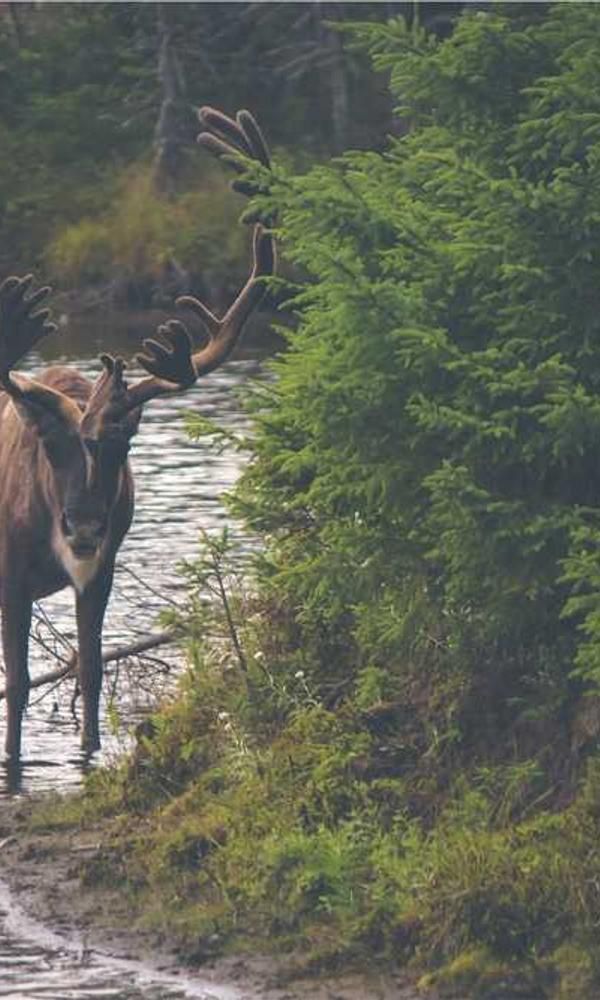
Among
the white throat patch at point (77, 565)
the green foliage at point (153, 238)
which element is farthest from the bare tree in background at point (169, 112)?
the white throat patch at point (77, 565)

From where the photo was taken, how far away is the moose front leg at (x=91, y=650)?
12.6 metres

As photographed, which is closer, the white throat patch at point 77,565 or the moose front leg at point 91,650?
the white throat patch at point 77,565

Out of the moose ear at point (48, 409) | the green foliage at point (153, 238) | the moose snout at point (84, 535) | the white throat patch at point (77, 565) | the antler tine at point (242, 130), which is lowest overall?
the green foliage at point (153, 238)

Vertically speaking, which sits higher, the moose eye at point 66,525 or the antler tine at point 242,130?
the antler tine at point 242,130

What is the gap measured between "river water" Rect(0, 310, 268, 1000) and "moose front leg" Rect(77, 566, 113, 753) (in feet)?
0.31

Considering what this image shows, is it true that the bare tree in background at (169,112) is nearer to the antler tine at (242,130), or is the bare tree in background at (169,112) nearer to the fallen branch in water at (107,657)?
the fallen branch in water at (107,657)

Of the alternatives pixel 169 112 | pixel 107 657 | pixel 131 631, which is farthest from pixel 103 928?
pixel 169 112

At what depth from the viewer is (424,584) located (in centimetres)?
932

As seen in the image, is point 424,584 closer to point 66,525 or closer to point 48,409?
point 66,525

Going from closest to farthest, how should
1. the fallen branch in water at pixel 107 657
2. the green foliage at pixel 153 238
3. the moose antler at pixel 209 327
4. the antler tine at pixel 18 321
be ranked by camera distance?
the moose antler at pixel 209 327
the antler tine at pixel 18 321
the fallen branch in water at pixel 107 657
the green foliage at pixel 153 238

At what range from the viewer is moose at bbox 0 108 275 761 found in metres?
12.3

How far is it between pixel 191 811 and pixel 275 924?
3.33ft

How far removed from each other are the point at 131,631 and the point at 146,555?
3.22 meters

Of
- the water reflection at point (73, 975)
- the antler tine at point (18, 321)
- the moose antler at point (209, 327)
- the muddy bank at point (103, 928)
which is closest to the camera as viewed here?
the muddy bank at point (103, 928)
